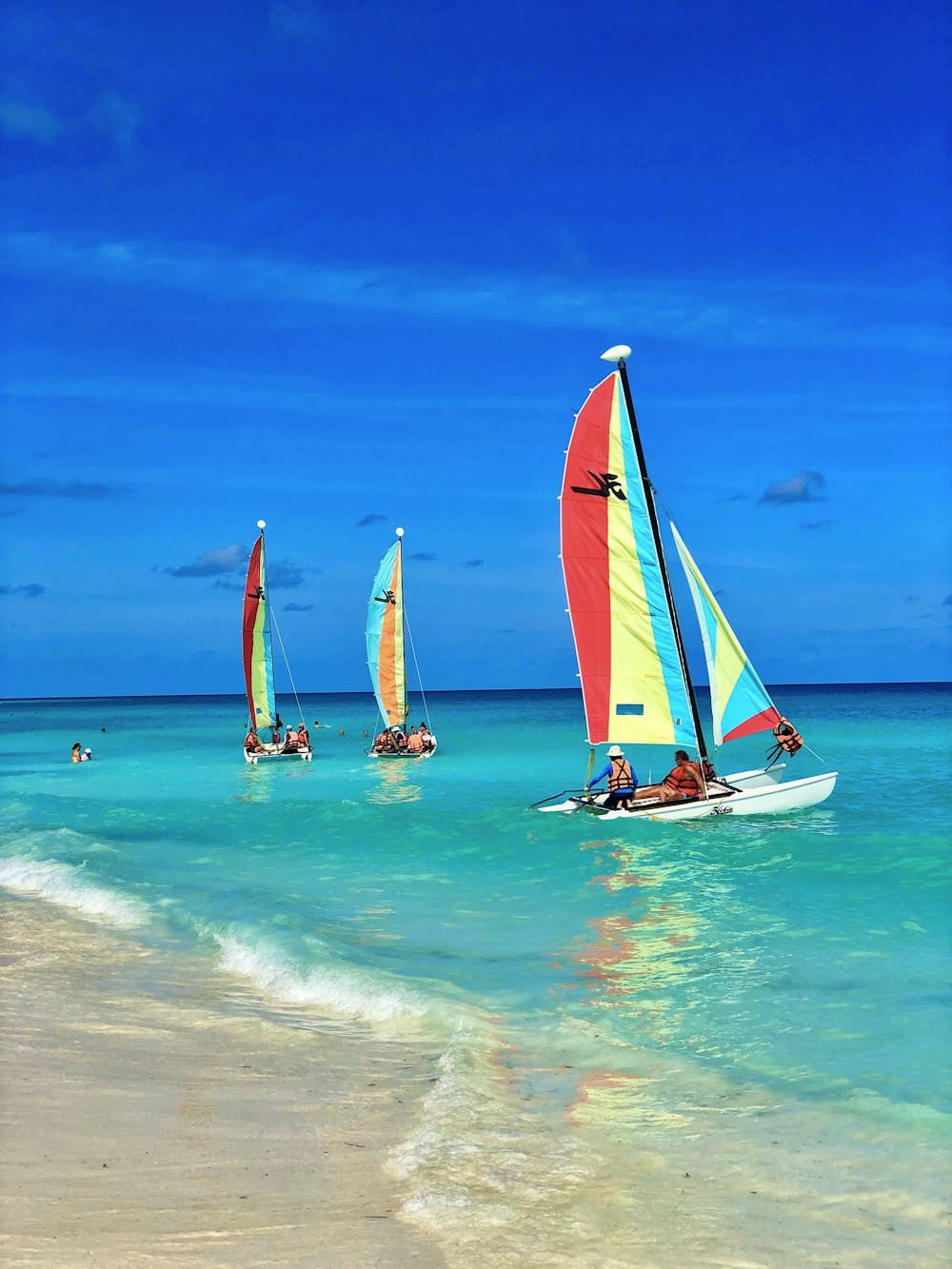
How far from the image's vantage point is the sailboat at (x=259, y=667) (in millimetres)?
42000

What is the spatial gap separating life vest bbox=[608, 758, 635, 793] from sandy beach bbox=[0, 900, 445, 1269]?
12660 millimetres

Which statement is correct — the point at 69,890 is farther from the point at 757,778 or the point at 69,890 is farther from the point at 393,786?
the point at 393,786

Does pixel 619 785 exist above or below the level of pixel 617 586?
below

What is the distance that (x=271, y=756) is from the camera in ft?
153

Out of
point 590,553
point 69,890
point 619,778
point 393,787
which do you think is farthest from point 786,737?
point 393,787

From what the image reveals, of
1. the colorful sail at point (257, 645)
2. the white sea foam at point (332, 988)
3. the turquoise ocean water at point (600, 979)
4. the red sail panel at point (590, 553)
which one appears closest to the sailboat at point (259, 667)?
the colorful sail at point (257, 645)

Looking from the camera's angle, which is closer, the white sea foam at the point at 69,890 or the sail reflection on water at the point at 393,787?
the white sea foam at the point at 69,890

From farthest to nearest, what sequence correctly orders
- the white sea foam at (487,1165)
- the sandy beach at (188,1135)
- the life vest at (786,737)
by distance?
the life vest at (786,737) < the white sea foam at (487,1165) < the sandy beach at (188,1135)

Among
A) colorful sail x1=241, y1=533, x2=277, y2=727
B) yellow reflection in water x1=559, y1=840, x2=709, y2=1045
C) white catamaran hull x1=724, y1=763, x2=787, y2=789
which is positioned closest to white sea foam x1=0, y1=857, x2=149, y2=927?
yellow reflection in water x1=559, y1=840, x2=709, y2=1045

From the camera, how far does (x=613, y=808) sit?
2116 centimetres

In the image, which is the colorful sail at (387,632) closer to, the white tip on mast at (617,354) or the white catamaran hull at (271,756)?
the white catamaran hull at (271,756)

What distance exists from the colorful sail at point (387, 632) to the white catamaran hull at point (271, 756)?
164 inches

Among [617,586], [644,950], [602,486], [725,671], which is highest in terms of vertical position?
[602,486]

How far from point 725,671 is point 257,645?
25.3 metres
